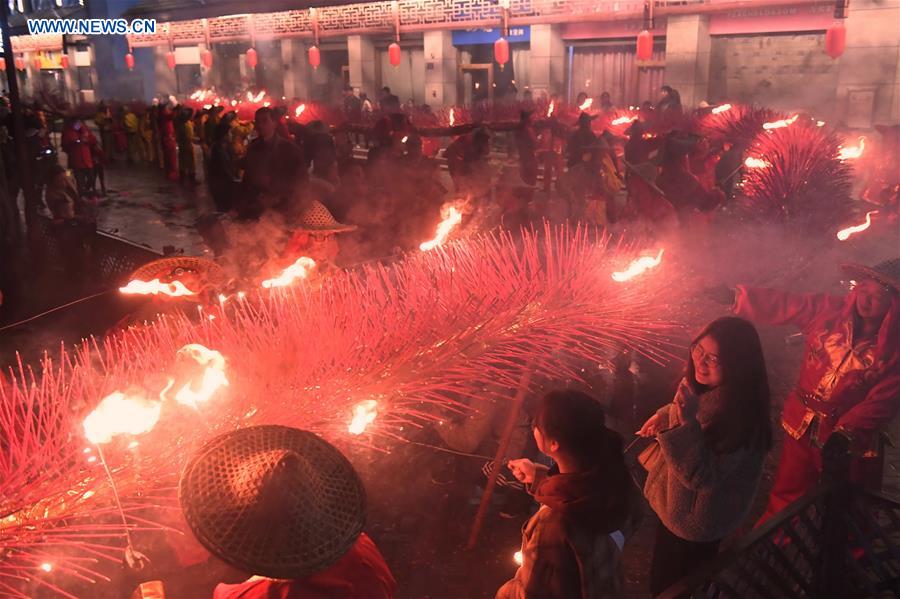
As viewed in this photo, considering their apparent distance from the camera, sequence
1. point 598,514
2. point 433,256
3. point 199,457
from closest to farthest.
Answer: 1. point 199,457
2. point 598,514
3. point 433,256

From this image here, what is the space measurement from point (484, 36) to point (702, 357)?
23.6 m

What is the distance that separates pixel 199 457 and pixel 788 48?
66.7ft

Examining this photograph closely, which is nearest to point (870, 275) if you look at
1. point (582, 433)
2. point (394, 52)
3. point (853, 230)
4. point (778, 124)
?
point (582, 433)

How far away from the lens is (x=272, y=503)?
5.51ft

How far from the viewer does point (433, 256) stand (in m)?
3.29

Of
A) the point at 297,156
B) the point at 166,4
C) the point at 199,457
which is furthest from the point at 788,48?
the point at 166,4

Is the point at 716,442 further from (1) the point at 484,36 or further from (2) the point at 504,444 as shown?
(1) the point at 484,36

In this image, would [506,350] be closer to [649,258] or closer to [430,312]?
[430,312]

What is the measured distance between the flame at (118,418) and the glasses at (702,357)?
2066mm

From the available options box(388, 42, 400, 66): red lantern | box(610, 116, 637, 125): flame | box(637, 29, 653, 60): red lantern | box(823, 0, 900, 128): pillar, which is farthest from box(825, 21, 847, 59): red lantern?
box(388, 42, 400, 66): red lantern

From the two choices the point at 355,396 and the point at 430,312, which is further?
the point at 430,312

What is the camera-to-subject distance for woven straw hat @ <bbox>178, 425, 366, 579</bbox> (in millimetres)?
1679

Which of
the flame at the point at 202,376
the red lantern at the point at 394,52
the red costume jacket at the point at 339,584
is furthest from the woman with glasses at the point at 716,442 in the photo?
the red lantern at the point at 394,52

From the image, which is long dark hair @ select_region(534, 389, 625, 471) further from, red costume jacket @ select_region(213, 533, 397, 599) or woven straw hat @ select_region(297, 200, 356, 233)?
woven straw hat @ select_region(297, 200, 356, 233)
